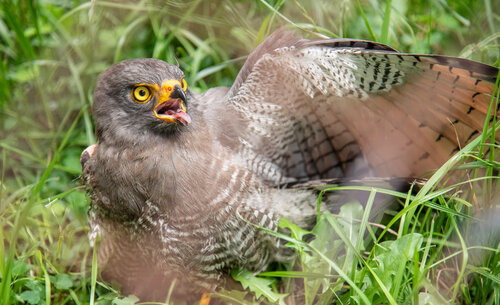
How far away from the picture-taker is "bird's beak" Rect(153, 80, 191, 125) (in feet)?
9.67

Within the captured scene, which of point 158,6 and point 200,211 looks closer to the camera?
point 200,211

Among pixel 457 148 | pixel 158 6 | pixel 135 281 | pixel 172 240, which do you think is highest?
pixel 158 6

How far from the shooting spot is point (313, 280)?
322cm

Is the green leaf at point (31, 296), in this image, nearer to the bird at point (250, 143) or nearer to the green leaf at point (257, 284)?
the bird at point (250, 143)

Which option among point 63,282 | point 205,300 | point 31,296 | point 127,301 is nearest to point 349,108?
point 205,300

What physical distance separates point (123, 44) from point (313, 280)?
2972mm

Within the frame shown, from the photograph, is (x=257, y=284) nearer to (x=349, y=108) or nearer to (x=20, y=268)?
(x=349, y=108)

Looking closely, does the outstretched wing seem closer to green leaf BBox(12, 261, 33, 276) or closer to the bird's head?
the bird's head

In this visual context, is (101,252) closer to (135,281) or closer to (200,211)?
(135,281)

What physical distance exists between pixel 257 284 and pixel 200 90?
198 cm

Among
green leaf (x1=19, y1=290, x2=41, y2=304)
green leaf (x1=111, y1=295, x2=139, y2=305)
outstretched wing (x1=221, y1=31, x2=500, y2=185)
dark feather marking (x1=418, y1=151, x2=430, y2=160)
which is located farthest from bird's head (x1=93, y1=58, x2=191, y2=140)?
dark feather marking (x1=418, y1=151, x2=430, y2=160)

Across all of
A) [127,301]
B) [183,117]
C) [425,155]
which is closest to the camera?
[183,117]

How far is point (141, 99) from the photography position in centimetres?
299

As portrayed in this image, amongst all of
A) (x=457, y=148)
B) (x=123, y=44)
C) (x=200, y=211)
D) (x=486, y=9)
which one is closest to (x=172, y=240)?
(x=200, y=211)
